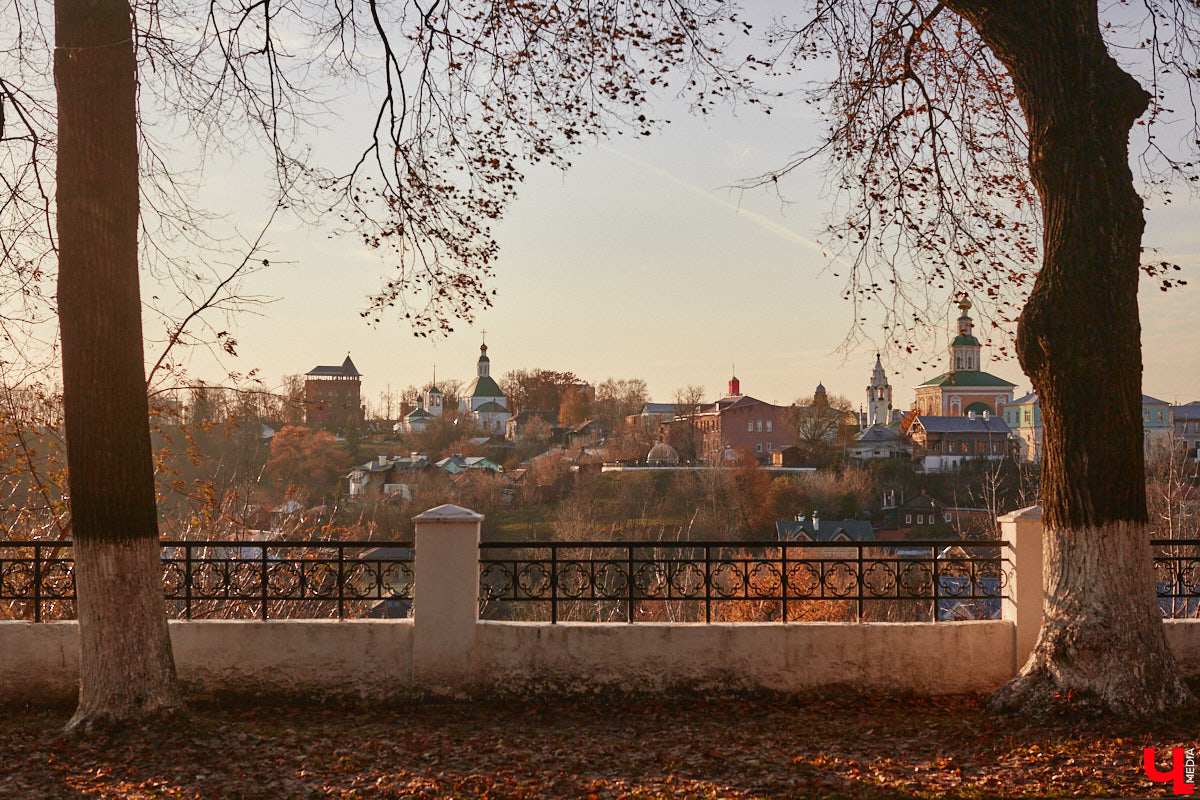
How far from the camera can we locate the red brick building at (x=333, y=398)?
9873 millimetres

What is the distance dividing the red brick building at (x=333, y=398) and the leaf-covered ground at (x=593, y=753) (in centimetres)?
426

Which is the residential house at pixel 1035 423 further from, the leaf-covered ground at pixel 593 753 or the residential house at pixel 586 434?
the leaf-covered ground at pixel 593 753

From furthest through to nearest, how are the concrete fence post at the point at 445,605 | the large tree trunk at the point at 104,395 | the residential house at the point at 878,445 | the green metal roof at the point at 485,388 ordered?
Answer: the green metal roof at the point at 485,388 < the residential house at the point at 878,445 < the concrete fence post at the point at 445,605 < the large tree trunk at the point at 104,395

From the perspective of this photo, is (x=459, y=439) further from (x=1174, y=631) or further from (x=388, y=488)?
(x=1174, y=631)

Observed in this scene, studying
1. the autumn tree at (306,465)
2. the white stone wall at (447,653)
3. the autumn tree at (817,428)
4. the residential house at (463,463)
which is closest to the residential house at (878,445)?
the autumn tree at (817,428)

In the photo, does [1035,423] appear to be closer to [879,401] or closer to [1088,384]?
[879,401]

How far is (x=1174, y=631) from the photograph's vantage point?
5.90 meters

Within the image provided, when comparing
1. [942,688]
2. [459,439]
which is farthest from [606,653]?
[459,439]

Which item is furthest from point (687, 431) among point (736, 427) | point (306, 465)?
point (306, 465)

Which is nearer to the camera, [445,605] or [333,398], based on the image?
[445,605]

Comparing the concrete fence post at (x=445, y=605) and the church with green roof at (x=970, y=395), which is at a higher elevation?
the church with green roof at (x=970, y=395)

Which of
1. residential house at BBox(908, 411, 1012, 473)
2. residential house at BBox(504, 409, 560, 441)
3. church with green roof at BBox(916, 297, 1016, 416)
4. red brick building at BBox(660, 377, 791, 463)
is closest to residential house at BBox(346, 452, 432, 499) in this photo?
residential house at BBox(504, 409, 560, 441)

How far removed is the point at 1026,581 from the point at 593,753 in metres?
2.96

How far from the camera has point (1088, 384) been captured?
16.3 feet
